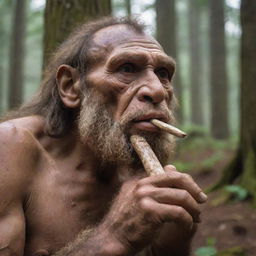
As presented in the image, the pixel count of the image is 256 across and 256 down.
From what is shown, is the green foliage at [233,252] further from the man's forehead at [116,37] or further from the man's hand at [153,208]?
the man's forehead at [116,37]

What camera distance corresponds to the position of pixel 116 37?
3.25m

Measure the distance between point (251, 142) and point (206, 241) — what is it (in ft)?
6.19

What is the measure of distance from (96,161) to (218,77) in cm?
1208

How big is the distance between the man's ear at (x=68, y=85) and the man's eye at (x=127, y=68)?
0.40 m

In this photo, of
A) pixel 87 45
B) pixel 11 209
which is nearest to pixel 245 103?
pixel 87 45

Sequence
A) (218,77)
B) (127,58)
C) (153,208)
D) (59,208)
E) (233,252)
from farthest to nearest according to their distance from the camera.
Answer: (218,77) → (233,252) → (127,58) → (59,208) → (153,208)

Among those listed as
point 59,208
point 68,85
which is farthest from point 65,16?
point 59,208

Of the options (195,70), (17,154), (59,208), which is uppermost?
(17,154)

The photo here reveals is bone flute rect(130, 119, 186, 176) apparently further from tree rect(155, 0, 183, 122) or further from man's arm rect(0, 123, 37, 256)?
tree rect(155, 0, 183, 122)

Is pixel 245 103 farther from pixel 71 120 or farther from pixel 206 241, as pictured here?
pixel 71 120

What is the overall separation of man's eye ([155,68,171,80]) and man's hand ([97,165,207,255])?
3.59 ft

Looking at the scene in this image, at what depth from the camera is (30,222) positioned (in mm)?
2854

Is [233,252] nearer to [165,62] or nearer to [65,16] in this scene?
[165,62]

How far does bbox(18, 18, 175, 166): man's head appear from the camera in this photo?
2850 millimetres
